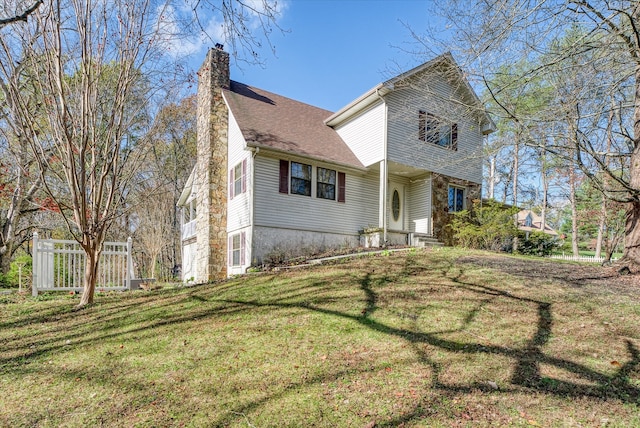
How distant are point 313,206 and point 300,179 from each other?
39.1 inches

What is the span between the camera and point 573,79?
6242 mm

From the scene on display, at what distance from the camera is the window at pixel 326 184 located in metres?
11.9

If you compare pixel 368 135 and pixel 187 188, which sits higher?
pixel 368 135

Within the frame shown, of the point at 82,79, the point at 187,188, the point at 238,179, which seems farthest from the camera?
the point at 187,188

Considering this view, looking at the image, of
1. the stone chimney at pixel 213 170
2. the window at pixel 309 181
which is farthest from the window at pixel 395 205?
the stone chimney at pixel 213 170

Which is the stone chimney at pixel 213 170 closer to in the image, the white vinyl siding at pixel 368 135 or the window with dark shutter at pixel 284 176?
the window with dark shutter at pixel 284 176

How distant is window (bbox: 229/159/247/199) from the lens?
11156 millimetres

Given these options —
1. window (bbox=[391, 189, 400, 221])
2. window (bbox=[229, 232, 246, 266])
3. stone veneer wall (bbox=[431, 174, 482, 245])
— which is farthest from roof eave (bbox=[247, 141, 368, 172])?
stone veneer wall (bbox=[431, 174, 482, 245])

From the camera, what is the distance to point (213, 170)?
41.9 feet

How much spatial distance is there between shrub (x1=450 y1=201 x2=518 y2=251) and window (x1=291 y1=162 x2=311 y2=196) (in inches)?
224

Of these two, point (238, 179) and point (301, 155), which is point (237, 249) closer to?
point (238, 179)

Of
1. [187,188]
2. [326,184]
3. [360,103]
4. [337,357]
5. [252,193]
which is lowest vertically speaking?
[337,357]

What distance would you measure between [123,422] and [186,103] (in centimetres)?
2236

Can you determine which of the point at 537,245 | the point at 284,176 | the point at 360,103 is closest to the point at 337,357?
the point at 284,176
